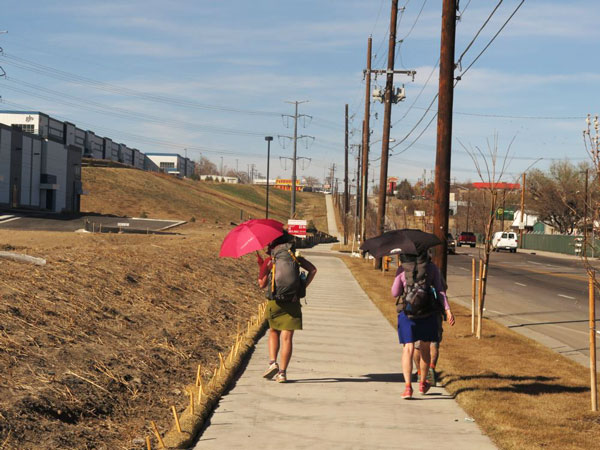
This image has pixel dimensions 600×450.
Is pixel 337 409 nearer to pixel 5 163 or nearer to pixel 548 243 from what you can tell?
pixel 5 163

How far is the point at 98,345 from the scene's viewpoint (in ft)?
32.8

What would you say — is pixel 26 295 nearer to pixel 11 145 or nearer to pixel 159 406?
pixel 159 406

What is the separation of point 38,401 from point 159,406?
4.51 ft

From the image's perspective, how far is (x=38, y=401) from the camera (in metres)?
7.02

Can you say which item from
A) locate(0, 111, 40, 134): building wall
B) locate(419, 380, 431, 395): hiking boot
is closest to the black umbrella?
locate(419, 380, 431, 395): hiking boot

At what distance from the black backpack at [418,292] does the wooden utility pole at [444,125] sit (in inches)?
279

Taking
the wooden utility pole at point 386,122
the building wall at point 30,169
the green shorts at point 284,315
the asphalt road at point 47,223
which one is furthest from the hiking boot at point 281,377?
the building wall at point 30,169

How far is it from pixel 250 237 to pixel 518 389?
3.77 meters

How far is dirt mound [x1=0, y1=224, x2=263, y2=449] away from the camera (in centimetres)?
682

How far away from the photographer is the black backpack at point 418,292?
8.69 m

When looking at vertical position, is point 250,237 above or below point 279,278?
above

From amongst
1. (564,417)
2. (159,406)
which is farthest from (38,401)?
(564,417)

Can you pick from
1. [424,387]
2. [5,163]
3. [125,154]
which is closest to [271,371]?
[424,387]

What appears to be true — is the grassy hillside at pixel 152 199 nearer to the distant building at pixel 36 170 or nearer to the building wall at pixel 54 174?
the distant building at pixel 36 170
